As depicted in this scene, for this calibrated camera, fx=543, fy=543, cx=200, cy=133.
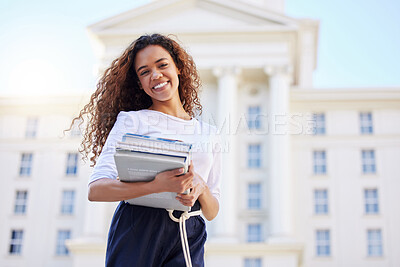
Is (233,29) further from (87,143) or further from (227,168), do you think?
(87,143)

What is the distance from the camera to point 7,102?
1375 inches

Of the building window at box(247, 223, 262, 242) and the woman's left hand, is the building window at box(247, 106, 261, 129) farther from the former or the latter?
the woman's left hand

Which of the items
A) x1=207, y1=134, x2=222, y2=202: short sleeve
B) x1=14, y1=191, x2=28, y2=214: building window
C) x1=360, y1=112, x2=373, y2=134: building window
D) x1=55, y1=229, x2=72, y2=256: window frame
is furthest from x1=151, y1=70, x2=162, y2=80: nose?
x1=14, y1=191, x2=28, y2=214: building window

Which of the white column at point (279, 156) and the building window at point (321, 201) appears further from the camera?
the building window at point (321, 201)

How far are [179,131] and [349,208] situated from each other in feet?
96.7

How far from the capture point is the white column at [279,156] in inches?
1136

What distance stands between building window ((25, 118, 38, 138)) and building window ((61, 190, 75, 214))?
469cm

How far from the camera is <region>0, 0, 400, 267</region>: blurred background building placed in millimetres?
29922

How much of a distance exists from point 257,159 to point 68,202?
1164 cm

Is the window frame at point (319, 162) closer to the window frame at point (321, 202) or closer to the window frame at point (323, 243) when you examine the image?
the window frame at point (321, 202)

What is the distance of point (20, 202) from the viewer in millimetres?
33375

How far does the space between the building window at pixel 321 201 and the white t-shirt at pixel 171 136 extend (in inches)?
1140

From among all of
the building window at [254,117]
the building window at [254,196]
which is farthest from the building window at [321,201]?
the building window at [254,117]

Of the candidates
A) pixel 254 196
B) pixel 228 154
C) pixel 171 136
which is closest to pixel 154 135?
pixel 171 136
